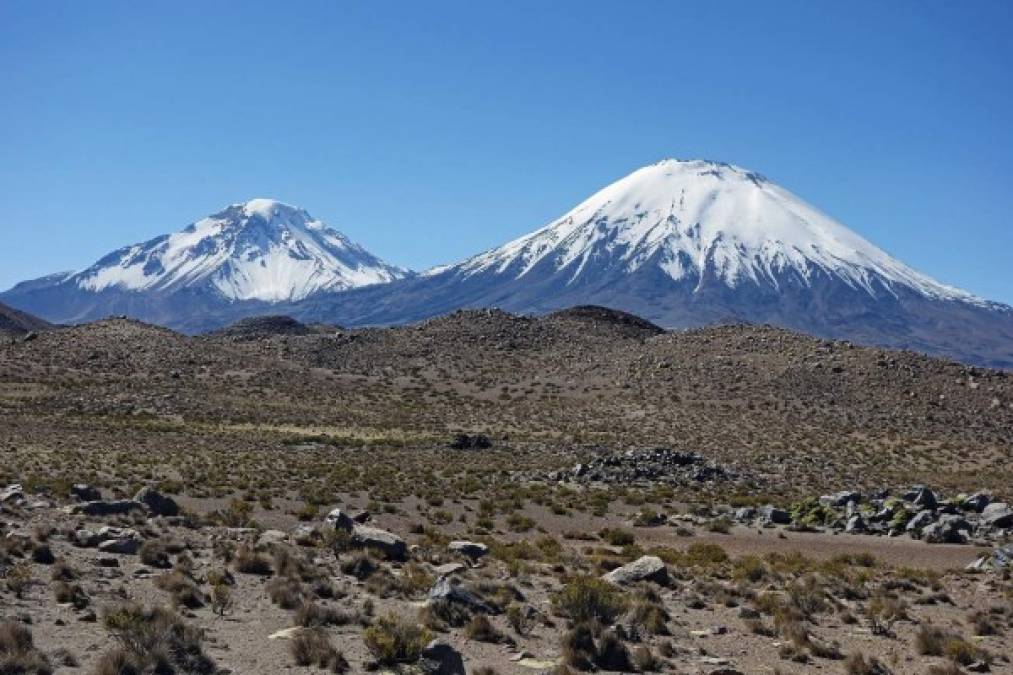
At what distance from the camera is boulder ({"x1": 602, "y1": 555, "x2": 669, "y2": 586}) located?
16875mm

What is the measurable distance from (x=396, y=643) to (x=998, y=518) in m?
22.2

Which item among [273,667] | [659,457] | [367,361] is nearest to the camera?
[273,667]

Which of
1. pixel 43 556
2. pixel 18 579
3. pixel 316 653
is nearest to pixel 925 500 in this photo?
pixel 316 653

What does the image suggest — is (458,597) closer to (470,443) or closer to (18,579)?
(18,579)

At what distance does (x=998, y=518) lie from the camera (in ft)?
87.2

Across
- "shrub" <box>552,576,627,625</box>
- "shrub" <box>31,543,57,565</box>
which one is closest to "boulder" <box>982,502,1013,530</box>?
"shrub" <box>552,576,627,625</box>

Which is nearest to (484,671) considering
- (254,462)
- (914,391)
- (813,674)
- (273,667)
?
(273,667)

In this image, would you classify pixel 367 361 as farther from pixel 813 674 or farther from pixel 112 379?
pixel 813 674

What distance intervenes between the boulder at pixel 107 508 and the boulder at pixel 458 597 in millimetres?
9245

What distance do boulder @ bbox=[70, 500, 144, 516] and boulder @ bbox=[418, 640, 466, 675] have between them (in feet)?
36.9

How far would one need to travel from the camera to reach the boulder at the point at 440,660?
35.5 feet

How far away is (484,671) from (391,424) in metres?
44.0

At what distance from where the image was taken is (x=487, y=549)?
20078 mm

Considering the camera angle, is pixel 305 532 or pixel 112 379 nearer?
pixel 305 532
